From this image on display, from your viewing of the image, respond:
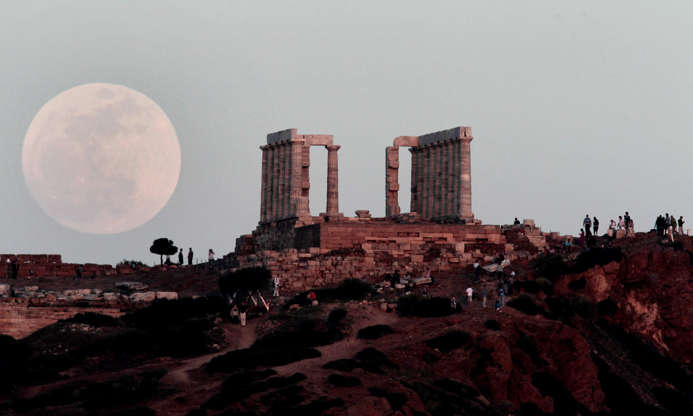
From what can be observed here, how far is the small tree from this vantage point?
11544 cm

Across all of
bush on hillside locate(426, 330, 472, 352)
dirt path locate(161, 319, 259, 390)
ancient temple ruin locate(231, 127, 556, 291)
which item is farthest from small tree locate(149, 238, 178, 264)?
bush on hillside locate(426, 330, 472, 352)

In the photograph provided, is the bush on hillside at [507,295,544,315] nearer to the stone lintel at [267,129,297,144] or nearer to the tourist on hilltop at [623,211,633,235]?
the tourist on hilltop at [623,211,633,235]

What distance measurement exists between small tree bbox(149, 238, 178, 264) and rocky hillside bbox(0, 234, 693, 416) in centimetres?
3271

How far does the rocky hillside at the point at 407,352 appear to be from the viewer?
60688mm

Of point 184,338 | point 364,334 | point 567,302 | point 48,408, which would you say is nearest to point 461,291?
point 567,302

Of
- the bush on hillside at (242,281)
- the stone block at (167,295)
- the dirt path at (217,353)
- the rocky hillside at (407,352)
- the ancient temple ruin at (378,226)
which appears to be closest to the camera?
the rocky hillside at (407,352)

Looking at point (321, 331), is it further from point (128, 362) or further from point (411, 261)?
point (411, 261)

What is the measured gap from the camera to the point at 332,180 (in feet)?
329

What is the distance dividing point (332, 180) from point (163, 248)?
21.7 meters

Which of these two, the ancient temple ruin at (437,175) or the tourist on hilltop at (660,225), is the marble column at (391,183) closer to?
the ancient temple ruin at (437,175)

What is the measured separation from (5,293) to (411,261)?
26.8 metres

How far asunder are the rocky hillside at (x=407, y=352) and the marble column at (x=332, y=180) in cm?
1468

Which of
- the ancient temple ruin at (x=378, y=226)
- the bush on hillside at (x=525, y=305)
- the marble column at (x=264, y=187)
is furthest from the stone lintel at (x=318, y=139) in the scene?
the bush on hillside at (x=525, y=305)

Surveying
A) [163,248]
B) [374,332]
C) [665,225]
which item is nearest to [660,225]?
[665,225]
